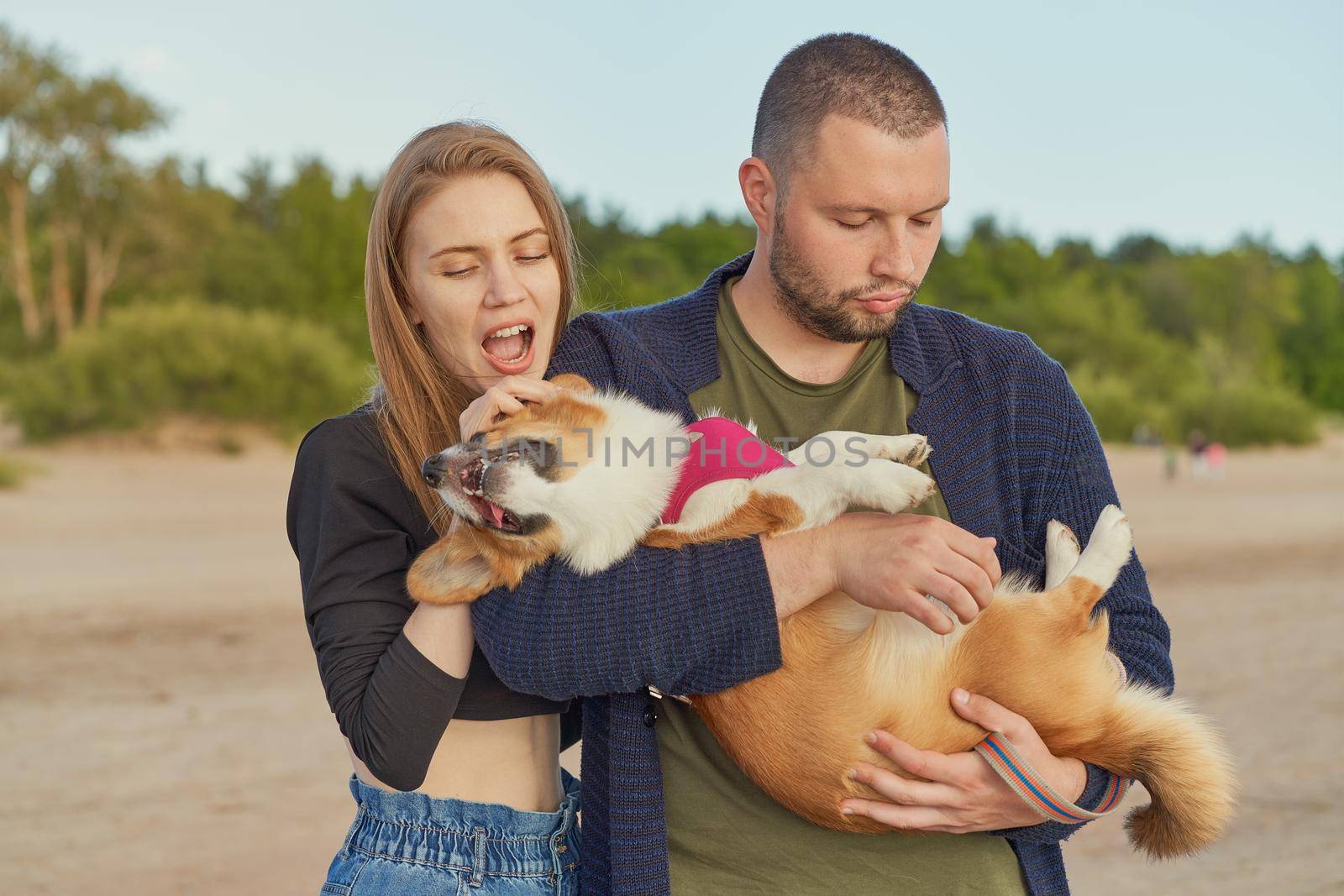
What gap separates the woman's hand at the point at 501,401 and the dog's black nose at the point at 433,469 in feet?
0.34

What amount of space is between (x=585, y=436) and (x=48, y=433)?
22.4 m

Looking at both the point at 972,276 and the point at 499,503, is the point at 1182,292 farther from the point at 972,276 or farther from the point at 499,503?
the point at 499,503

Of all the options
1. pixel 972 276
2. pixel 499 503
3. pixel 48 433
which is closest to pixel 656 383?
pixel 499 503

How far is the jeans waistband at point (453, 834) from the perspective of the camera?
233 centimetres

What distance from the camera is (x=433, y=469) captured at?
2.44m

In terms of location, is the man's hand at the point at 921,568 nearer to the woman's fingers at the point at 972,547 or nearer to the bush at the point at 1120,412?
the woman's fingers at the point at 972,547

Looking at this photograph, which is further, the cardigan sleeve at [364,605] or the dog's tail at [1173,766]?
the dog's tail at [1173,766]

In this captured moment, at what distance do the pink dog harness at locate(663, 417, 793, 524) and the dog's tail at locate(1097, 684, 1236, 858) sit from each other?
3.15ft

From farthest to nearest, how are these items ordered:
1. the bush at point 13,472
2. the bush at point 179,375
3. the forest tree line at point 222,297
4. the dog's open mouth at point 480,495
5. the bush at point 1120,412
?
the bush at point 1120,412 < the forest tree line at point 222,297 < the bush at point 179,375 < the bush at point 13,472 < the dog's open mouth at point 480,495

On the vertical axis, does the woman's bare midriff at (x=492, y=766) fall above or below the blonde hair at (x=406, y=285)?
below

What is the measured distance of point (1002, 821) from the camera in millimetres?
2309

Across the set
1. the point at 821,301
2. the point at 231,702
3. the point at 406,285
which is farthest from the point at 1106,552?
the point at 231,702

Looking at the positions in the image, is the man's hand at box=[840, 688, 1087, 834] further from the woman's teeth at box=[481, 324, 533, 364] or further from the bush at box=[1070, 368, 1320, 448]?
the bush at box=[1070, 368, 1320, 448]

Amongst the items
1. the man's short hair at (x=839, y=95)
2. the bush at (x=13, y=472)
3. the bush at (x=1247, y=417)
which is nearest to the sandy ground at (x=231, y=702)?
the bush at (x=13, y=472)
